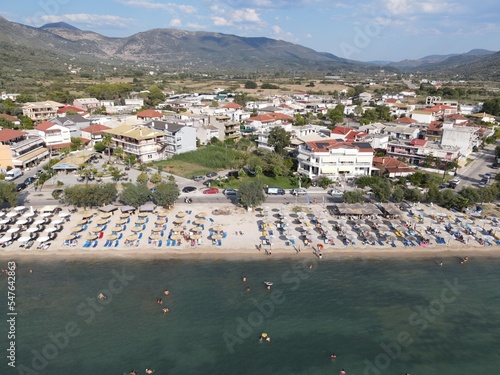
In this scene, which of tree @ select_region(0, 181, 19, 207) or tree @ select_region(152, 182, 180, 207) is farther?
tree @ select_region(152, 182, 180, 207)

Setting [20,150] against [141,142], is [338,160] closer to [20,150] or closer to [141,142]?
[141,142]

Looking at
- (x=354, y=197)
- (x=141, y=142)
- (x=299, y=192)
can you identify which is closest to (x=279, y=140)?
(x=299, y=192)

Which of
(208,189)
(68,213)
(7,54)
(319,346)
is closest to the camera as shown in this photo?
(319,346)

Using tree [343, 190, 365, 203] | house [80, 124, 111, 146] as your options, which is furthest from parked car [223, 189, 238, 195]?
house [80, 124, 111, 146]

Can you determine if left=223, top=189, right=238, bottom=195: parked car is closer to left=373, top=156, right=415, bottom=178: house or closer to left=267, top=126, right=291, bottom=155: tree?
left=267, top=126, right=291, bottom=155: tree

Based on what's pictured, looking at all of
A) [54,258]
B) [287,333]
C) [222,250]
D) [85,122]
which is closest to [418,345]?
[287,333]

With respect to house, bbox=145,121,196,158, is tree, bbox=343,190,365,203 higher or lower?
lower

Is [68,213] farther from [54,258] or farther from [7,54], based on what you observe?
[7,54]
